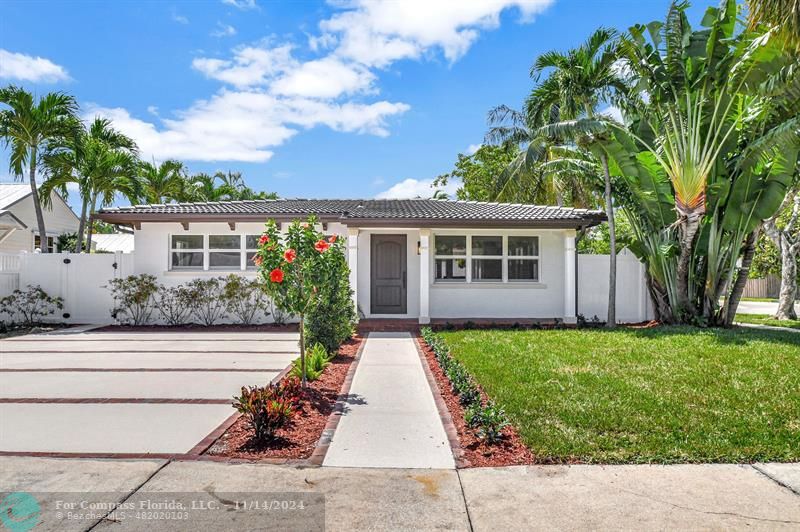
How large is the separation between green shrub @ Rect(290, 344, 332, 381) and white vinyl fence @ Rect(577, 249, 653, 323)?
8.43m

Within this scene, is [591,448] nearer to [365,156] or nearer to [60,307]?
[60,307]

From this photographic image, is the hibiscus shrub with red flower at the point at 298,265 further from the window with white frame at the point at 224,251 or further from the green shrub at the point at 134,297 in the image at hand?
the green shrub at the point at 134,297

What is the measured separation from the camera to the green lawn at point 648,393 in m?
4.23

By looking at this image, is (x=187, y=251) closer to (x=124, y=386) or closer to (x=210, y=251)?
(x=210, y=251)

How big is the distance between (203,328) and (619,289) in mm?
11331

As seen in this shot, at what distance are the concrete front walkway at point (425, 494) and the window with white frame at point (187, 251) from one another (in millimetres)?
10091

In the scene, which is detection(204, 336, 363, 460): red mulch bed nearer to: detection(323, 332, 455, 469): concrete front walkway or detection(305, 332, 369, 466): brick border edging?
detection(305, 332, 369, 466): brick border edging

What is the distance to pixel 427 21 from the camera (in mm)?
10734

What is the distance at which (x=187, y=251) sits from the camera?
1355 cm

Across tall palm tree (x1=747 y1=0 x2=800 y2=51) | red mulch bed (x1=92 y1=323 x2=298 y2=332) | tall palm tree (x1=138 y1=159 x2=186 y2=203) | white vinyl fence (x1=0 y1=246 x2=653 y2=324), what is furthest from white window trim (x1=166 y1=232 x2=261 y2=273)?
tall palm tree (x1=747 y1=0 x2=800 y2=51)

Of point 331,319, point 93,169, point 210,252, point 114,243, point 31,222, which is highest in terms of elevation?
point 93,169

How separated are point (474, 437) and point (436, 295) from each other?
29.0 feet

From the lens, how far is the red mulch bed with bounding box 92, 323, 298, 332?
12.3 metres

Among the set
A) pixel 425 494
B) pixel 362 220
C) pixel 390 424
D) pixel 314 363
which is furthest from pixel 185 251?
pixel 425 494
